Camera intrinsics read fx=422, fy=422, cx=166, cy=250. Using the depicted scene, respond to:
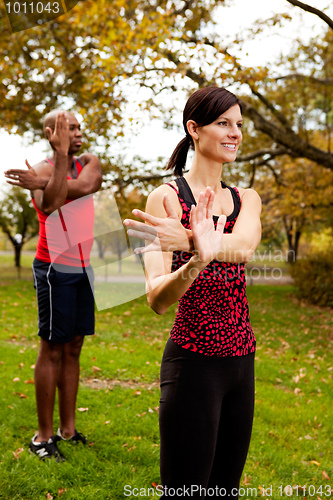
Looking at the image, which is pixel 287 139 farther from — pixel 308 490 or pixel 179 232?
pixel 179 232

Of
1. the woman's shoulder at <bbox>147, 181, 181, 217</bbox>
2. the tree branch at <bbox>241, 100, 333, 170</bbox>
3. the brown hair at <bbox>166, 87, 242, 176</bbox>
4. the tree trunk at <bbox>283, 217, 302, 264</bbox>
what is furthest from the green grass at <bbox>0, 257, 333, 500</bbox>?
the tree trunk at <bbox>283, 217, 302, 264</bbox>

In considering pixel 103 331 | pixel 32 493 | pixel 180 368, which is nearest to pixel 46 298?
pixel 32 493

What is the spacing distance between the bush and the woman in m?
9.69

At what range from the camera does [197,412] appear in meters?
1.60

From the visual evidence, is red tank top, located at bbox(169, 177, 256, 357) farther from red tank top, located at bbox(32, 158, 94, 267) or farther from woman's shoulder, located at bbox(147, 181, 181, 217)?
red tank top, located at bbox(32, 158, 94, 267)

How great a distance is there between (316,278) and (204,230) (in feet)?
35.8

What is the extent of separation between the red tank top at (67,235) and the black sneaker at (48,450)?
4.41 feet

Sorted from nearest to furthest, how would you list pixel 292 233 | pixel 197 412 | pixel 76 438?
pixel 197 412, pixel 76 438, pixel 292 233

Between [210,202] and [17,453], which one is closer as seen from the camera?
[210,202]

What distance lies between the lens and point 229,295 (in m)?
1.68

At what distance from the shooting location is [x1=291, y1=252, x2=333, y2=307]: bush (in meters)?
11.1

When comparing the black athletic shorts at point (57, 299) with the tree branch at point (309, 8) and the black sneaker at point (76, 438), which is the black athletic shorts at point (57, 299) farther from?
the tree branch at point (309, 8)

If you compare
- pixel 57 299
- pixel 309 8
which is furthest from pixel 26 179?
pixel 309 8

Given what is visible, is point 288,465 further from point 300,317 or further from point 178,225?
point 300,317
